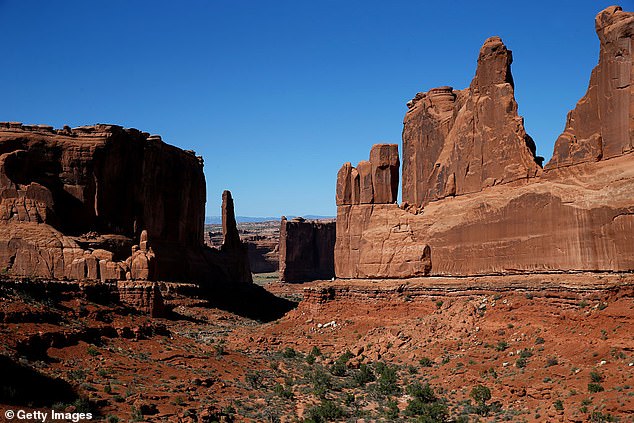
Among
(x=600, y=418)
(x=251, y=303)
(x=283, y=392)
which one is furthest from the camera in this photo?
(x=251, y=303)

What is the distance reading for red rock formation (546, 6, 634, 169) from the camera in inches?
1158

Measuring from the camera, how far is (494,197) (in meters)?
35.9

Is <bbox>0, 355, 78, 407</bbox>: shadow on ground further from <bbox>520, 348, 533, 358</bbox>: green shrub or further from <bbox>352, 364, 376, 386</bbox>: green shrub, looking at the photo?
<bbox>520, 348, 533, 358</bbox>: green shrub

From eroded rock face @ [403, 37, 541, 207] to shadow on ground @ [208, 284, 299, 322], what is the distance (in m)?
24.1

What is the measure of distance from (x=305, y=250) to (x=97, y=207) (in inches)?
2220

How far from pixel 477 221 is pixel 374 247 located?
8.86 metres

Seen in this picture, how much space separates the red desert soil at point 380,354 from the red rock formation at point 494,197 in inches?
53.6

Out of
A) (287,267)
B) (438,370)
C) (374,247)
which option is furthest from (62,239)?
(287,267)

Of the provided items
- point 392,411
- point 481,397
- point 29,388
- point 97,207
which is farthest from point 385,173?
point 29,388

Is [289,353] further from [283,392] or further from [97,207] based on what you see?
[97,207]

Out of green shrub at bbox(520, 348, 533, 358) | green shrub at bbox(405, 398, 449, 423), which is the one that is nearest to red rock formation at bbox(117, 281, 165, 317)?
green shrub at bbox(405, 398, 449, 423)

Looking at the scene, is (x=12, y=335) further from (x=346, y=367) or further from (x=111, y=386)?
(x=346, y=367)

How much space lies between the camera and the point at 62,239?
5103 centimetres

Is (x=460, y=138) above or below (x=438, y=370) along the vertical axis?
above
